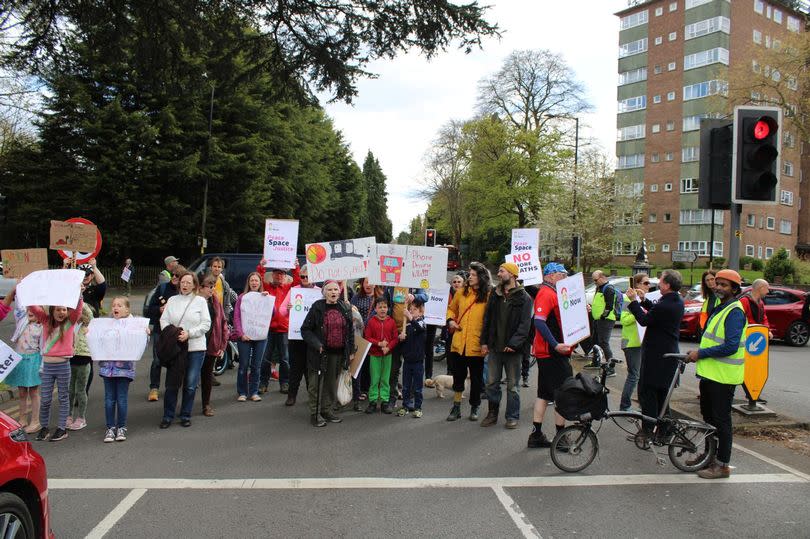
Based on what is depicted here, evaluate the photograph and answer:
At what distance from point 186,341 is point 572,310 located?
4.48 metres

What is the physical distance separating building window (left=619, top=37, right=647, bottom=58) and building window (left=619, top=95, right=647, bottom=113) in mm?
4441

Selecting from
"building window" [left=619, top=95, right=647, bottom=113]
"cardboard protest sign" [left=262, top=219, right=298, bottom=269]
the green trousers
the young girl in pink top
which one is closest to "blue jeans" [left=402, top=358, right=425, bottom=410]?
the green trousers

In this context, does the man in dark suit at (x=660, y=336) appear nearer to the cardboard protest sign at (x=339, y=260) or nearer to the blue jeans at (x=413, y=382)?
the blue jeans at (x=413, y=382)

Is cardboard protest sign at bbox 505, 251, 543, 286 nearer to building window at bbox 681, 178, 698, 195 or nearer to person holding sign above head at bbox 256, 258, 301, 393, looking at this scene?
person holding sign above head at bbox 256, 258, 301, 393

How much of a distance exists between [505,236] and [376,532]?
59503 millimetres

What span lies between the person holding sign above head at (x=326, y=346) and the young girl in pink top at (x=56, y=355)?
103 inches

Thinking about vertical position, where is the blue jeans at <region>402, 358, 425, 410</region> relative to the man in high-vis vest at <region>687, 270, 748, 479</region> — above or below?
below

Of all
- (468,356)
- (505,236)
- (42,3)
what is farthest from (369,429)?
(505,236)

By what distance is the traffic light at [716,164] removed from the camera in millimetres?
7180

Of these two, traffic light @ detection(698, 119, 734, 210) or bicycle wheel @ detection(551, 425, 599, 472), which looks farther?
traffic light @ detection(698, 119, 734, 210)

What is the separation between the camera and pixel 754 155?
692cm

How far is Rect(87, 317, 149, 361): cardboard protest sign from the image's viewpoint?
21.5 feet

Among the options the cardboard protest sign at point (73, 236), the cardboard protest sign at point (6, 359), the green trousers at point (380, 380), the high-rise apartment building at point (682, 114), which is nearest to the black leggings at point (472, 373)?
the green trousers at point (380, 380)

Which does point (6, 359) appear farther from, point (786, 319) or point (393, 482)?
point (786, 319)
